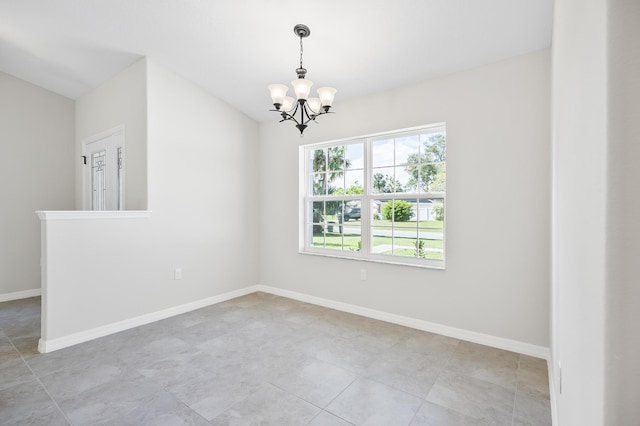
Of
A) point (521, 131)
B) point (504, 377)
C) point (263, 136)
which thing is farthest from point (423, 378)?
point (263, 136)

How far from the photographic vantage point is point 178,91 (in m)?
3.71

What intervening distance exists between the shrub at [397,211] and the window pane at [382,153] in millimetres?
446

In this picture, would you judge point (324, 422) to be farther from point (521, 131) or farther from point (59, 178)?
point (59, 178)

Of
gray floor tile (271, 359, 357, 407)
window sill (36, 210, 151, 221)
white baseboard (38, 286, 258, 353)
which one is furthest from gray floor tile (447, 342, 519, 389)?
window sill (36, 210, 151, 221)

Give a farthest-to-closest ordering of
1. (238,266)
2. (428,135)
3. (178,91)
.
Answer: (238,266) → (178,91) → (428,135)

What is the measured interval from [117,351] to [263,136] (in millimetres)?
3114

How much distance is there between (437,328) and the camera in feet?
10.1

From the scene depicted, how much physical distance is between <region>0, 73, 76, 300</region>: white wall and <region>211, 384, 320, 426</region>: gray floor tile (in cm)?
443

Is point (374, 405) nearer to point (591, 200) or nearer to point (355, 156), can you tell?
point (591, 200)

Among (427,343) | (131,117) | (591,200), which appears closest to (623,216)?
(591,200)

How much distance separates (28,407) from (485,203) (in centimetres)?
361

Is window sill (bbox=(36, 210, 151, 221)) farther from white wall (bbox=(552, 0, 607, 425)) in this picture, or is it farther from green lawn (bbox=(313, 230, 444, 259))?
white wall (bbox=(552, 0, 607, 425))

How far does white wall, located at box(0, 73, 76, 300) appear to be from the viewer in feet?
14.1

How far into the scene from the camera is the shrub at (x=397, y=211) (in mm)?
3391
